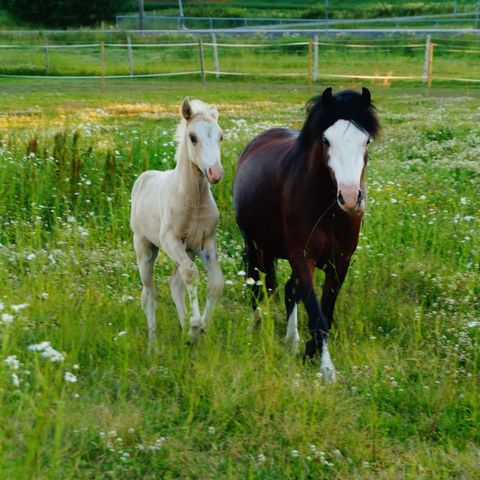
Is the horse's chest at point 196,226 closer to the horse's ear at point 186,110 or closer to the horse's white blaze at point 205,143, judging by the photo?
the horse's white blaze at point 205,143

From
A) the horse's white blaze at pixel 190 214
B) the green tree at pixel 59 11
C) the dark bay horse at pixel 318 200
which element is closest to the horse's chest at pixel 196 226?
the horse's white blaze at pixel 190 214

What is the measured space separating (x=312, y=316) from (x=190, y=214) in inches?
43.1

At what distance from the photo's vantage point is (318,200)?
6.16 meters

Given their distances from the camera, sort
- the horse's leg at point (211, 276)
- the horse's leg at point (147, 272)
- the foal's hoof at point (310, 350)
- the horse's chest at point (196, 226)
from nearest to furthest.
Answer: the foal's hoof at point (310, 350)
the horse's leg at point (211, 276)
the horse's chest at point (196, 226)
the horse's leg at point (147, 272)

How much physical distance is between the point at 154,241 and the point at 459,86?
78.1 ft

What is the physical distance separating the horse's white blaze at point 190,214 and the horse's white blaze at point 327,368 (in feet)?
2.67

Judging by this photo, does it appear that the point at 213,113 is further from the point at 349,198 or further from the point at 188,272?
the point at 349,198

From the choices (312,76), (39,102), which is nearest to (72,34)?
(312,76)

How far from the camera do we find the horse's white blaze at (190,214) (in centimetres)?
596

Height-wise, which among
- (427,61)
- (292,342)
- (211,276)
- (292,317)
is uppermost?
(211,276)

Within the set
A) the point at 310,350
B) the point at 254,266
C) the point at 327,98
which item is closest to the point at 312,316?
the point at 310,350

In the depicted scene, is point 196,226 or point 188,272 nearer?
point 188,272

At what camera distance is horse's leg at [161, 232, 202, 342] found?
5.91 m

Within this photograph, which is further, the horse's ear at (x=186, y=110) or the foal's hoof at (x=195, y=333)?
the horse's ear at (x=186, y=110)
